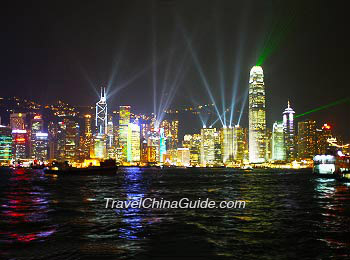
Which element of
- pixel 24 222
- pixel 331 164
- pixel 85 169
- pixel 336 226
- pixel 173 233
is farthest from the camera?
pixel 85 169

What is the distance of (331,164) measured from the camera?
4739 inches

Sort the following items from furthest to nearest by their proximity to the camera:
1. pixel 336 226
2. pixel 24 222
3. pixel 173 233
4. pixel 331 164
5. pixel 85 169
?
pixel 85 169, pixel 331 164, pixel 24 222, pixel 336 226, pixel 173 233

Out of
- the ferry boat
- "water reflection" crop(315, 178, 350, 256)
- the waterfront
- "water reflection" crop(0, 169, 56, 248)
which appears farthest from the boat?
"water reflection" crop(315, 178, 350, 256)

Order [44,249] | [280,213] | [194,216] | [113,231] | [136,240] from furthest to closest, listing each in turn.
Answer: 1. [280,213]
2. [194,216]
3. [113,231]
4. [136,240]
5. [44,249]

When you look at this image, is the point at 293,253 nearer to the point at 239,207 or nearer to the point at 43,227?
the point at 43,227

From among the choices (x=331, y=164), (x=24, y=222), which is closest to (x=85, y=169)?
(x=331, y=164)

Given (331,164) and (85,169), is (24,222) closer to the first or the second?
(331,164)

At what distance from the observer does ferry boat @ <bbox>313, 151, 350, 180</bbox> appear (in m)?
110

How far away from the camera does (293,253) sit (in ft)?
70.7

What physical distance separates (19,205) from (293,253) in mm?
28847

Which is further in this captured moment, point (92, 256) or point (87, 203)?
point (87, 203)

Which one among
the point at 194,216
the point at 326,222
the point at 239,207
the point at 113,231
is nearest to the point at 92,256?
the point at 113,231

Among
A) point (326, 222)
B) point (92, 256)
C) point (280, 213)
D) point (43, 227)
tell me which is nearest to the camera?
point (92, 256)

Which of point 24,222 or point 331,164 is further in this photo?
point 331,164
